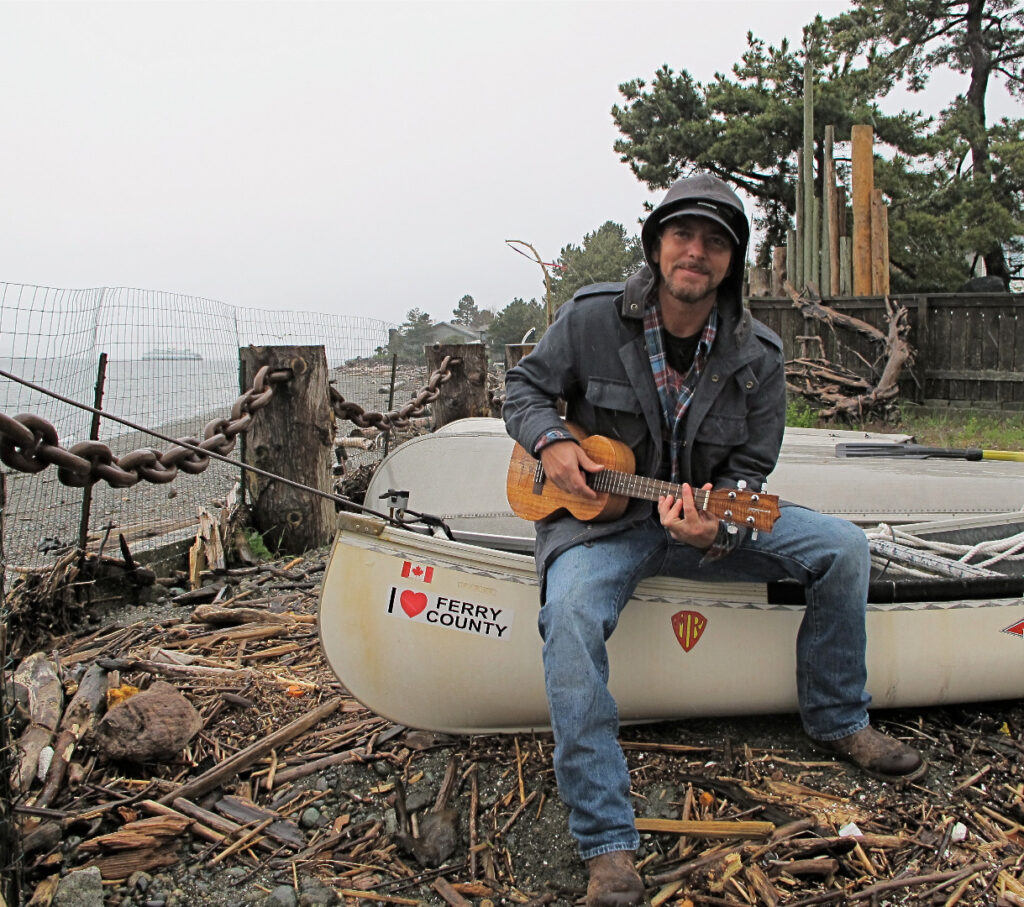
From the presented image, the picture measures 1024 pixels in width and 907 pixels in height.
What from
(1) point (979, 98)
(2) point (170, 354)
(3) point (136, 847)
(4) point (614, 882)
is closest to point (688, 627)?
(4) point (614, 882)

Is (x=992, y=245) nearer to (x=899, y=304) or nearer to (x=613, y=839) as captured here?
(x=899, y=304)

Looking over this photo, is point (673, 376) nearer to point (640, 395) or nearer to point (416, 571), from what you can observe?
point (640, 395)

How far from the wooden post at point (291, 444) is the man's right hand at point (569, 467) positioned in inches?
96.5

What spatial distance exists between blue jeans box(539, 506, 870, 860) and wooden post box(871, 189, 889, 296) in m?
9.61

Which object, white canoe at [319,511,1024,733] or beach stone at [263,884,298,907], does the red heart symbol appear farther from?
beach stone at [263,884,298,907]

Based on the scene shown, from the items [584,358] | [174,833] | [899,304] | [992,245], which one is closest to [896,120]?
[992,245]

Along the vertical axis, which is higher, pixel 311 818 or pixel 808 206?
pixel 808 206

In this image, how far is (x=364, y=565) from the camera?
8.96 ft

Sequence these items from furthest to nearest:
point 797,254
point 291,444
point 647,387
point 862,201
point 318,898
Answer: point 797,254
point 862,201
point 291,444
point 647,387
point 318,898

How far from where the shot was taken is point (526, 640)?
274 centimetres

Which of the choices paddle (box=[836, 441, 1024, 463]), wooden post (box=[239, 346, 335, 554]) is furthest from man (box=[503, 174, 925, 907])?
wooden post (box=[239, 346, 335, 554])

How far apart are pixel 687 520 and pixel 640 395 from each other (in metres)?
0.44

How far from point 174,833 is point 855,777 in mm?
A: 2022

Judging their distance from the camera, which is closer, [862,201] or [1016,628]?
[1016,628]
